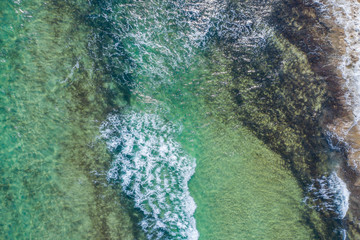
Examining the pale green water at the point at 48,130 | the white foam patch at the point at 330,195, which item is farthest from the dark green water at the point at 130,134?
the white foam patch at the point at 330,195

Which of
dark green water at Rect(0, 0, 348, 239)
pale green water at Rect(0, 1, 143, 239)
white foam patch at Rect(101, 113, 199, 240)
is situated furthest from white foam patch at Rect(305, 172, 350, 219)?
pale green water at Rect(0, 1, 143, 239)

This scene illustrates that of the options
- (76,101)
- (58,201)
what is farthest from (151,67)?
(58,201)

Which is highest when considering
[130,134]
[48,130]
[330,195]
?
[330,195]

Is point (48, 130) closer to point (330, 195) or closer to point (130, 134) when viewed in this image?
point (130, 134)

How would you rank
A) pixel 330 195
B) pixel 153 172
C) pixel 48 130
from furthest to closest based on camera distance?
pixel 330 195 → pixel 153 172 → pixel 48 130

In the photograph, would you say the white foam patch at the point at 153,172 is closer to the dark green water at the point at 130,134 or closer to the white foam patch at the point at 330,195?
the dark green water at the point at 130,134

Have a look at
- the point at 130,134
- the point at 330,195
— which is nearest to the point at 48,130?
the point at 130,134

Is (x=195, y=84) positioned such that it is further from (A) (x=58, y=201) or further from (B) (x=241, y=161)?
(A) (x=58, y=201)
